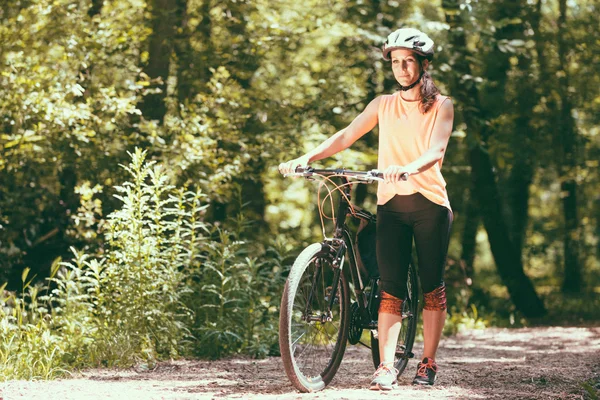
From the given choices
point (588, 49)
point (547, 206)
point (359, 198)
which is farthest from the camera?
point (547, 206)

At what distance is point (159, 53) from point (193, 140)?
5.47 feet

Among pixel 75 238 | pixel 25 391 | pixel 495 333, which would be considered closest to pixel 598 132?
pixel 495 333

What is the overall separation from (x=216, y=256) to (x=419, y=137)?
3.51 m

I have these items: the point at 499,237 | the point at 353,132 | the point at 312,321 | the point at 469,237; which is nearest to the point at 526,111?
the point at 499,237

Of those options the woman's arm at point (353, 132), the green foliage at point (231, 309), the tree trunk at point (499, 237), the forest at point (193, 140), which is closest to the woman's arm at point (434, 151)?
the woman's arm at point (353, 132)

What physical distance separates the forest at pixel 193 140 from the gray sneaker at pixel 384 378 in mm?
2420

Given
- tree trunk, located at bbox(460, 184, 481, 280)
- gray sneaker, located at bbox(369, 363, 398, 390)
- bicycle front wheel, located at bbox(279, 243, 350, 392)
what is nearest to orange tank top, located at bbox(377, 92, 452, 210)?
bicycle front wheel, located at bbox(279, 243, 350, 392)

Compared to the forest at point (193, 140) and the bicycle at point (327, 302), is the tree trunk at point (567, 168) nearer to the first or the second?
the forest at point (193, 140)

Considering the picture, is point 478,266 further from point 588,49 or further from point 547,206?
point 588,49

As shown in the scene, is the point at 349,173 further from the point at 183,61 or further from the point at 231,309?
the point at 183,61

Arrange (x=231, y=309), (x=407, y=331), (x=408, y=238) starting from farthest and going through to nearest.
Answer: (x=231, y=309) < (x=407, y=331) < (x=408, y=238)

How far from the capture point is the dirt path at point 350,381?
18.2 ft

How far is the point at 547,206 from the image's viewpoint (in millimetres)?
30453

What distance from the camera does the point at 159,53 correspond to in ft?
38.1
